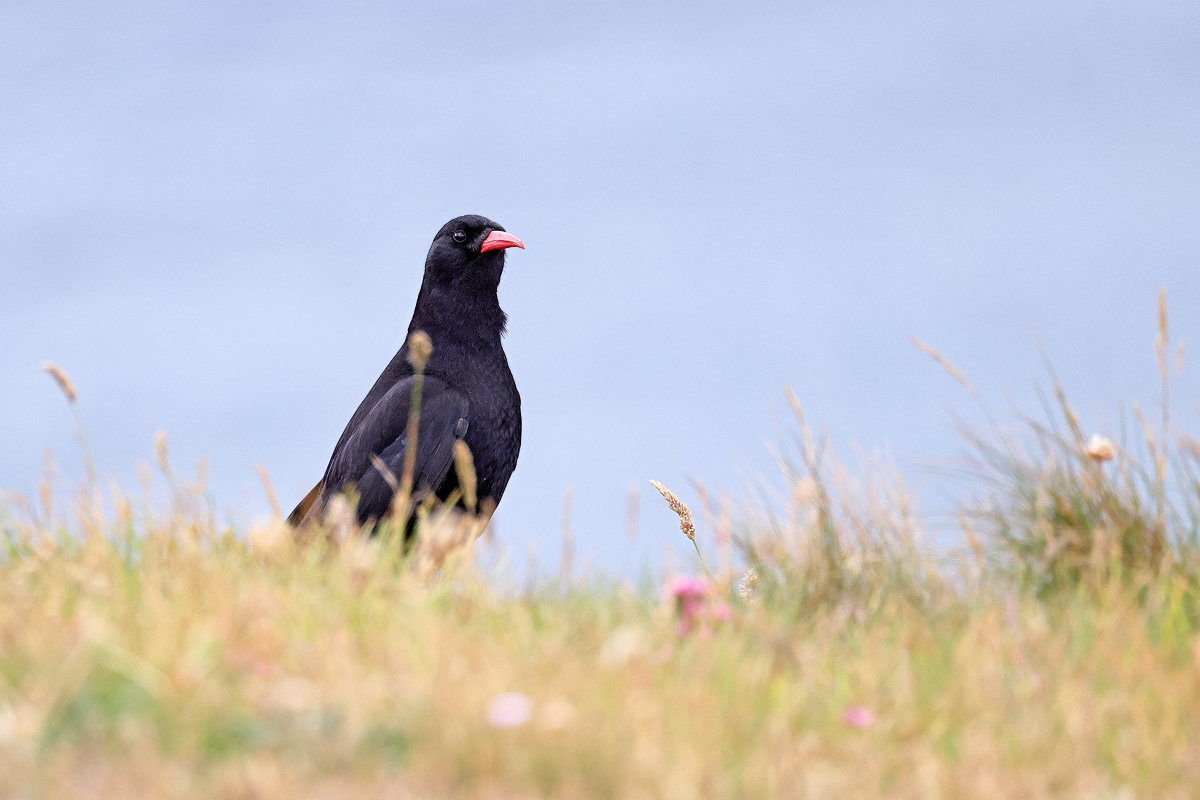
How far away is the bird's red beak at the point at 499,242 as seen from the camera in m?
6.75

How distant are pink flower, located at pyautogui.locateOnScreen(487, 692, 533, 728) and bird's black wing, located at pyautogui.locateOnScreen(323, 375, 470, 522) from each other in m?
3.72

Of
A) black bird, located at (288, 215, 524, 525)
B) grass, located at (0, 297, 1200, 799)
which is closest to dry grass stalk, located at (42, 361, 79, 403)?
grass, located at (0, 297, 1200, 799)

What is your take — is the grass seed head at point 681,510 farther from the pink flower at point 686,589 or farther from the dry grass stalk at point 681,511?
the pink flower at point 686,589

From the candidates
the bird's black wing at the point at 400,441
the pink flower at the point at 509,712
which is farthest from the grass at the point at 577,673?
the bird's black wing at the point at 400,441

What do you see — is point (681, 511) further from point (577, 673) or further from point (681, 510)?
point (577, 673)

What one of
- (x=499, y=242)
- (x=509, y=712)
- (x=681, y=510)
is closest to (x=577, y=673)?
(x=509, y=712)

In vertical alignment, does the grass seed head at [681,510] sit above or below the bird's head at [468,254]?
below

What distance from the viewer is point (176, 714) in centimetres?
240

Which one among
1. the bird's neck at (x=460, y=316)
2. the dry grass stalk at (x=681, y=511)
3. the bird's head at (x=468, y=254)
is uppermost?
the bird's head at (x=468, y=254)

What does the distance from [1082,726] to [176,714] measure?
6.43 ft

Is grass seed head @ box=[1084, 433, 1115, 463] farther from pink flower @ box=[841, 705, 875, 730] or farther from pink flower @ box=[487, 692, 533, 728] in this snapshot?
pink flower @ box=[487, 692, 533, 728]

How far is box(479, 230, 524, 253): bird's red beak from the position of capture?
675 centimetres

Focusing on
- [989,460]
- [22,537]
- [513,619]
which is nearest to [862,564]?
[989,460]

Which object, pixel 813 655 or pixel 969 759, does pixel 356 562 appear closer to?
pixel 813 655
